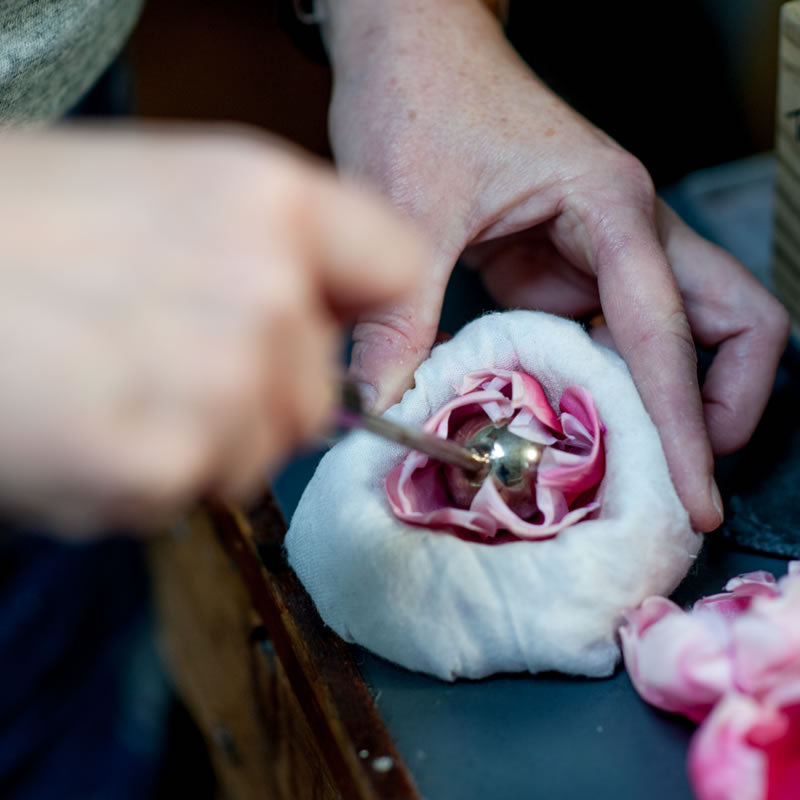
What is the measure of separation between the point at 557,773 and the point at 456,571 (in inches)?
4.1

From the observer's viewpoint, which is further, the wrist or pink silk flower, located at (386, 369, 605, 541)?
the wrist

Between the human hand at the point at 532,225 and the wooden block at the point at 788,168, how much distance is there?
10cm

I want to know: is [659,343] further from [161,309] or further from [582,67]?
[582,67]

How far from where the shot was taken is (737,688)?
0.38m

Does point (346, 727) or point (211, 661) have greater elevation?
point (346, 727)

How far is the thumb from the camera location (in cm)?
55

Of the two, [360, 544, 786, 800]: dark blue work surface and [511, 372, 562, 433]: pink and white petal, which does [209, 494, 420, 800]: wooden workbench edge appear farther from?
[511, 372, 562, 433]: pink and white petal

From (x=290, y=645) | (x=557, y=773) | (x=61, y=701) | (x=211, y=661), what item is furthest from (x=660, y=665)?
(x=61, y=701)

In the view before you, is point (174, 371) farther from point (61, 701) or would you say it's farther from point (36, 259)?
point (61, 701)

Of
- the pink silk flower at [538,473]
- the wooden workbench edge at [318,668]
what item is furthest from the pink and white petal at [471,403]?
the wooden workbench edge at [318,668]

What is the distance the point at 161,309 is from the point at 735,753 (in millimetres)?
274

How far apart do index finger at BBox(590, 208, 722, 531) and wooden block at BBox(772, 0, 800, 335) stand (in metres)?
0.16

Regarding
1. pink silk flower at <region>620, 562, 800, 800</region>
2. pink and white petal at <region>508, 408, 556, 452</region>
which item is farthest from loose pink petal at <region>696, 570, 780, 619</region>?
pink and white petal at <region>508, 408, 556, 452</region>

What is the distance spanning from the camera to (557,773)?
16.9 inches
